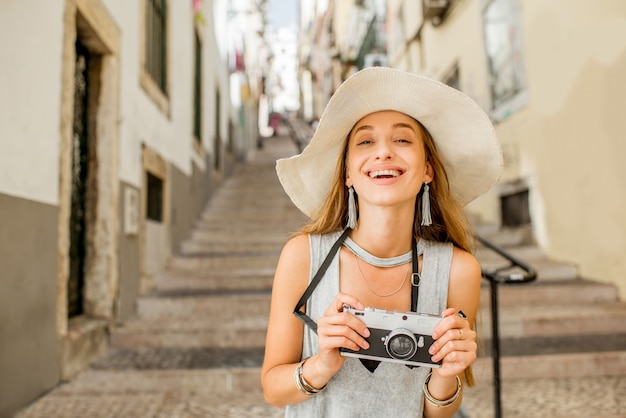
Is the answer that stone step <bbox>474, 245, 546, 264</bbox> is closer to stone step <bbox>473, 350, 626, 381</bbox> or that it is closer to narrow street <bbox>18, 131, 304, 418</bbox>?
stone step <bbox>473, 350, 626, 381</bbox>

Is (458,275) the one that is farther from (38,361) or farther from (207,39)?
(207,39)

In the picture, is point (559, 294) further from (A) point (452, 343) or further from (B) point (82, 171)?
(B) point (82, 171)

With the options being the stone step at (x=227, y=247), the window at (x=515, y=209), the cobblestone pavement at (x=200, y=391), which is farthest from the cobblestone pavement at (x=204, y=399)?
the window at (x=515, y=209)

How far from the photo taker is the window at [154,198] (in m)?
6.21

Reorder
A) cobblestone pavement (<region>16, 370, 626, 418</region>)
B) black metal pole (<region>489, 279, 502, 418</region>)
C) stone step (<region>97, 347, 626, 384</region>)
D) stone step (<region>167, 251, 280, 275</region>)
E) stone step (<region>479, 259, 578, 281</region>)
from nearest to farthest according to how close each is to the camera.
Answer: black metal pole (<region>489, 279, 502, 418</region>)
cobblestone pavement (<region>16, 370, 626, 418</region>)
stone step (<region>97, 347, 626, 384</region>)
stone step (<region>479, 259, 578, 281</region>)
stone step (<region>167, 251, 280, 275</region>)

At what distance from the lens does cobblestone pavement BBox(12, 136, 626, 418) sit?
3.12m

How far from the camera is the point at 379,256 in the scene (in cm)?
146

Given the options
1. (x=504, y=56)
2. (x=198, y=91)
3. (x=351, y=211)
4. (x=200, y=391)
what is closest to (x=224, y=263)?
(x=200, y=391)

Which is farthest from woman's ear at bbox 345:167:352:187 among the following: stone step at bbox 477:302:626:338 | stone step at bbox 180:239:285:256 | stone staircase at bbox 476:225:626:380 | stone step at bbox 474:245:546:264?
stone step at bbox 180:239:285:256

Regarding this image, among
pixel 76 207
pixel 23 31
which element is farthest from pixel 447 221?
pixel 76 207

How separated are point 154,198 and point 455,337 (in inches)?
225

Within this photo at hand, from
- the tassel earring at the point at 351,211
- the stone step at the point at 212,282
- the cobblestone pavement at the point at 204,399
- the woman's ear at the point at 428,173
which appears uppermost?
the woman's ear at the point at 428,173

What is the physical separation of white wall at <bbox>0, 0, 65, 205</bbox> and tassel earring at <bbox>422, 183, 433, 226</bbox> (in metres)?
2.38

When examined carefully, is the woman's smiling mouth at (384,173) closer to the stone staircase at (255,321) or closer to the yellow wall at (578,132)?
the stone staircase at (255,321)
